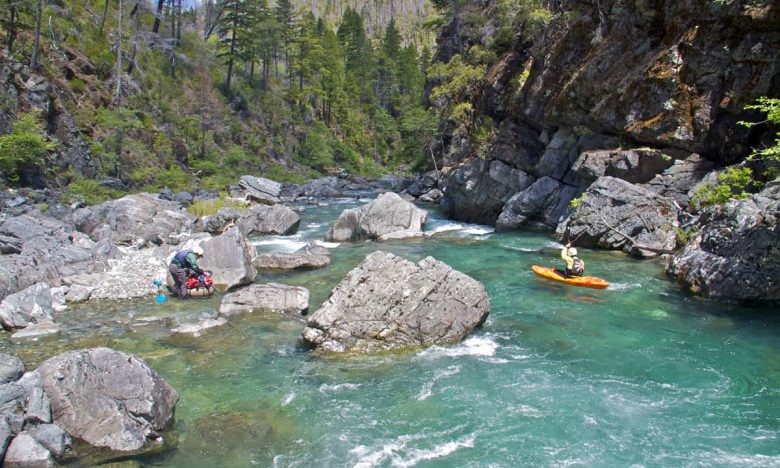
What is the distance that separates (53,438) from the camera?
6184 millimetres

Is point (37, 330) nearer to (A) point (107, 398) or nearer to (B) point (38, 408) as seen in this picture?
(B) point (38, 408)

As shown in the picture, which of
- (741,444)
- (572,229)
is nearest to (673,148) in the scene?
(572,229)

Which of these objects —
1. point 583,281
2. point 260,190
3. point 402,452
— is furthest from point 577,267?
point 260,190

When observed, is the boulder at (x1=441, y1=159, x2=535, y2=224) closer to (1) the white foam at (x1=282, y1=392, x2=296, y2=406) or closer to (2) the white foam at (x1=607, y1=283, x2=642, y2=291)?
(2) the white foam at (x1=607, y1=283, x2=642, y2=291)

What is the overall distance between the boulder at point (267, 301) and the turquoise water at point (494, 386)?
16.5 inches

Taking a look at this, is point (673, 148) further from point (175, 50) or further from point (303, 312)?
point (175, 50)

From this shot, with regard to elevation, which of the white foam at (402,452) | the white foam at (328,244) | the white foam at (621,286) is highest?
the white foam at (621,286)

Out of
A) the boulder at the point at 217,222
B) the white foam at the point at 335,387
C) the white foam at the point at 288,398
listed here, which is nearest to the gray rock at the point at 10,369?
the white foam at the point at 288,398

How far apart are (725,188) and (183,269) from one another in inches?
627

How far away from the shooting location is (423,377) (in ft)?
28.8

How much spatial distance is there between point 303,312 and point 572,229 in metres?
11.6

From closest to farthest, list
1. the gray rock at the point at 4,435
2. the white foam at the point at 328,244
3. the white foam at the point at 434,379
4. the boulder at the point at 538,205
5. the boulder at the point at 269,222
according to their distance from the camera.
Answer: the gray rock at the point at 4,435 < the white foam at the point at 434,379 < the white foam at the point at 328,244 < the boulder at the point at 269,222 < the boulder at the point at 538,205

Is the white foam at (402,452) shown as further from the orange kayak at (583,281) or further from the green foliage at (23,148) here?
the green foliage at (23,148)

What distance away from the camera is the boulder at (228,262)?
Result: 14.0 metres
